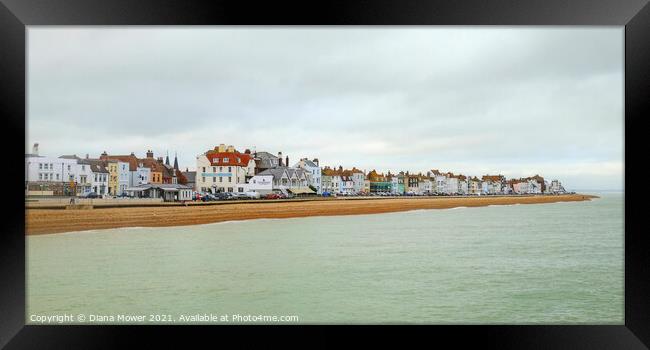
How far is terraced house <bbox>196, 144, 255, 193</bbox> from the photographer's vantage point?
7043 millimetres

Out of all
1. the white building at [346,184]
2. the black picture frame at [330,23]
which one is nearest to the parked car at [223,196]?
the white building at [346,184]

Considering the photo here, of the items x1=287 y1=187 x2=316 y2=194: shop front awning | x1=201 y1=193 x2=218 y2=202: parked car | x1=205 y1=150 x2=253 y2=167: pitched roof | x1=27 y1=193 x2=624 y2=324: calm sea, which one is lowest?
x1=27 y1=193 x2=624 y2=324: calm sea

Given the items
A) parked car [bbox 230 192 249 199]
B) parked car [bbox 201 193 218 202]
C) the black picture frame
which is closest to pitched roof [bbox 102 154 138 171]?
parked car [bbox 201 193 218 202]

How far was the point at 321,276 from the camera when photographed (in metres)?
6.27

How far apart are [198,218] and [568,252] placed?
7184 millimetres

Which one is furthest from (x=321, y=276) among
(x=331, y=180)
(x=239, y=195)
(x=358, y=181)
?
(x=358, y=181)

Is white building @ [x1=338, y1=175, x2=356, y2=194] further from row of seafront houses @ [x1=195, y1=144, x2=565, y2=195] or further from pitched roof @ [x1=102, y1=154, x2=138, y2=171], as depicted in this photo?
pitched roof @ [x1=102, y1=154, x2=138, y2=171]

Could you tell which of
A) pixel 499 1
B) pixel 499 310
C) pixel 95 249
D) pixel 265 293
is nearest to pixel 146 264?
pixel 95 249

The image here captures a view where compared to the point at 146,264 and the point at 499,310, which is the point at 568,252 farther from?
the point at 146,264

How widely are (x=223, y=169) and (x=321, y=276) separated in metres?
2.51

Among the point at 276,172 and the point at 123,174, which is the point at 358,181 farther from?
the point at 123,174

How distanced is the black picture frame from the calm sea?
325 mm

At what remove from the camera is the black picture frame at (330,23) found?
3.10m

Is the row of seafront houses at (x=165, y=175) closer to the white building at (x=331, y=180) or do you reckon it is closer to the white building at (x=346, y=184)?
the white building at (x=331, y=180)
